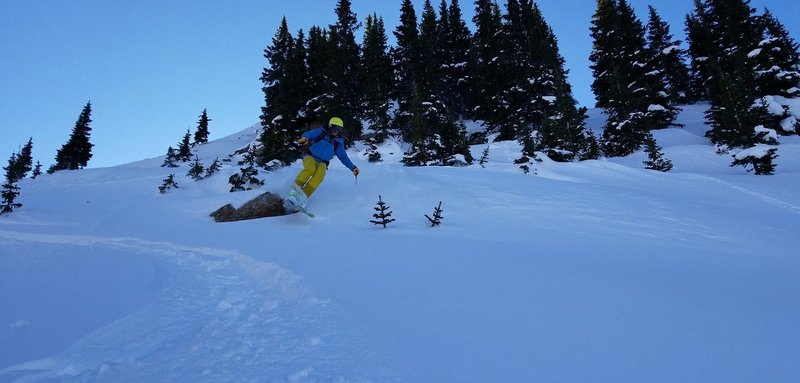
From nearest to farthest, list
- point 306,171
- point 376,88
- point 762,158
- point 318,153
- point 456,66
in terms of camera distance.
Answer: point 306,171 → point 318,153 → point 762,158 → point 376,88 → point 456,66

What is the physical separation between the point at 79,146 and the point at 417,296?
55809 mm

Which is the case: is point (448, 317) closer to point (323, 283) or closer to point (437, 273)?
point (437, 273)

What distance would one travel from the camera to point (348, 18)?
43062 mm

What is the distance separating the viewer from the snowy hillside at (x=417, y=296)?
1.92m

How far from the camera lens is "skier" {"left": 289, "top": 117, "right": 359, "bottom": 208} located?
754 cm

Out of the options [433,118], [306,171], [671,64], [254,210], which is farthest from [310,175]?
[671,64]

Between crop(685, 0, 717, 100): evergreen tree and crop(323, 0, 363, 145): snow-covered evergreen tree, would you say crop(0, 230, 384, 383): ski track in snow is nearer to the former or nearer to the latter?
crop(323, 0, 363, 145): snow-covered evergreen tree

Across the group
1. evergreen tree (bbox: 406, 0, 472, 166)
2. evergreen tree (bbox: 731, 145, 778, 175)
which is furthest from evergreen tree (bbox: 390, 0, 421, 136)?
evergreen tree (bbox: 731, 145, 778, 175)

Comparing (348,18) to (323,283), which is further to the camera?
(348,18)

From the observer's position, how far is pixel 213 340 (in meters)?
2.34

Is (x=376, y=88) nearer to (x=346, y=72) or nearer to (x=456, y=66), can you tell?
(x=346, y=72)

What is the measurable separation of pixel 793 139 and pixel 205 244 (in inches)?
1078

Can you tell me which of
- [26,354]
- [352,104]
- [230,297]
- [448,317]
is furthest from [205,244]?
[352,104]

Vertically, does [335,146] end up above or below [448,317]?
above
